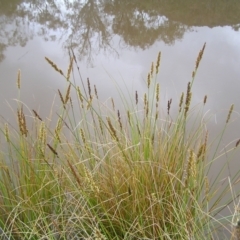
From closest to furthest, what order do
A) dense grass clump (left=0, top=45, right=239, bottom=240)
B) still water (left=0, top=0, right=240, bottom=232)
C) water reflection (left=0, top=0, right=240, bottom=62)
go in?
1. dense grass clump (left=0, top=45, right=239, bottom=240)
2. still water (left=0, top=0, right=240, bottom=232)
3. water reflection (left=0, top=0, right=240, bottom=62)

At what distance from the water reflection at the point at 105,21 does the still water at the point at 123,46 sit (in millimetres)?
11

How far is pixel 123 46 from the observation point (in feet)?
13.7

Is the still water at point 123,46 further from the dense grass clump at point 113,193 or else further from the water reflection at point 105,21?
the dense grass clump at point 113,193

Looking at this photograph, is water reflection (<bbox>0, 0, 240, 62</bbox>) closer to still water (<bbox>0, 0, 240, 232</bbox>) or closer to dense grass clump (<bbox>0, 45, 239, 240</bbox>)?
still water (<bbox>0, 0, 240, 232</bbox>)

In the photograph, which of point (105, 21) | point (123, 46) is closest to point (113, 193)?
point (123, 46)

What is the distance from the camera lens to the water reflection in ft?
13.9

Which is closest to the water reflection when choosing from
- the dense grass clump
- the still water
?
the still water

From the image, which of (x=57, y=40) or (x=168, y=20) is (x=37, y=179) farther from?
(x=168, y=20)

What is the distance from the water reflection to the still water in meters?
0.01

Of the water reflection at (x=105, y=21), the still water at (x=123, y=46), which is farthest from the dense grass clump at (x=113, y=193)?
the water reflection at (x=105, y=21)

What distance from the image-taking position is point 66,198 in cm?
143

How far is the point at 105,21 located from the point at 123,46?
82 cm

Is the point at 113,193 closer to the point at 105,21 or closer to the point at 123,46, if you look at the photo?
the point at 123,46

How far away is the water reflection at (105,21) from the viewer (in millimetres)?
4250
